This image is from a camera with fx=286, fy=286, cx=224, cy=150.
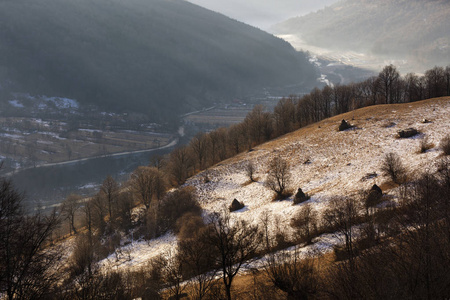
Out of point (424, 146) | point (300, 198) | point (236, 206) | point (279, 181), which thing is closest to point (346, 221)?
point (300, 198)

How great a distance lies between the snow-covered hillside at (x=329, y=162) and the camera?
40.7 m

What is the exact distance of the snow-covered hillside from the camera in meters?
40.7

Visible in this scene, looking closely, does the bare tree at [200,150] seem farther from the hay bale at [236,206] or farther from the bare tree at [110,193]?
the hay bale at [236,206]

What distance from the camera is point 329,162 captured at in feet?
175

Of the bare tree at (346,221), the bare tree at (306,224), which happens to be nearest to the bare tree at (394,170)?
the bare tree at (306,224)

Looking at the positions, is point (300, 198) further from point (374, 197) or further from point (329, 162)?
point (329, 162)

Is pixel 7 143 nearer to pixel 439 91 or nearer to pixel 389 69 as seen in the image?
pixel 389 69

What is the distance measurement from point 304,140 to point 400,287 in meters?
59.2

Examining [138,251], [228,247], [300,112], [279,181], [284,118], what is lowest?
[138,251]

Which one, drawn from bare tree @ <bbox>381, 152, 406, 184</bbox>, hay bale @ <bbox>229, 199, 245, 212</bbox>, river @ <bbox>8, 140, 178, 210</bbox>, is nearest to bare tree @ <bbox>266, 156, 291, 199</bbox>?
hay bale @ <bbox>229, 199, 245, 212</bbox>

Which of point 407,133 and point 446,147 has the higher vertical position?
point 407,133

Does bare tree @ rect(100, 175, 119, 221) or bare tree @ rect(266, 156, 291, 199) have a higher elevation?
Answer: bare tree @ rect(266, 156, 291, 199)

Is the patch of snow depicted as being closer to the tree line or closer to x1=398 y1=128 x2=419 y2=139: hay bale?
the tree line

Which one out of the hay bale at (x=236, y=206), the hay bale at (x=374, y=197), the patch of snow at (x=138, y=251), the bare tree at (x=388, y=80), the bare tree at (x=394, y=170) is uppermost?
the bare tree at (x=388, y=80)
